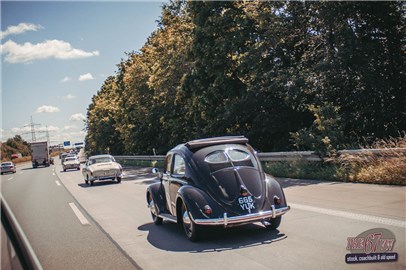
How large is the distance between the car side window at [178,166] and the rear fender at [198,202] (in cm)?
65

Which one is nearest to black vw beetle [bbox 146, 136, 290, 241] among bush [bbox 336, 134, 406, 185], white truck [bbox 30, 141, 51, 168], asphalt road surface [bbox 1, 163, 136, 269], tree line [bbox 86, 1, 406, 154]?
asphalt road surface [bbox 1, 163, 136, 269]

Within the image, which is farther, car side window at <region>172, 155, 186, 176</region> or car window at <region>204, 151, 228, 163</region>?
car side window at <region>172, 155, 186, 176</region>

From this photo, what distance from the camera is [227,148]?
7.15 meters

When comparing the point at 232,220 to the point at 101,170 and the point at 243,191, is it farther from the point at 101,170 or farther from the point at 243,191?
the point at 101,170

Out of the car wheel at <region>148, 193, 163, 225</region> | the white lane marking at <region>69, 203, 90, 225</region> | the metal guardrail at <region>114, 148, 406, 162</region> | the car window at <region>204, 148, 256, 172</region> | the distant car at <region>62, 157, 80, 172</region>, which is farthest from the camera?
the distant car at <region>62, 157, 80, 172</region>

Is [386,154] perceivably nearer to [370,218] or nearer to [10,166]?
[370,218]

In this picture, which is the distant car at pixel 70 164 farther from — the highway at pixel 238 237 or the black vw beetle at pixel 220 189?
the black vw beetle at pixel 220 189

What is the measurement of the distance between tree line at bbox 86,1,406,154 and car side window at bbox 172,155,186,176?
6836 mm

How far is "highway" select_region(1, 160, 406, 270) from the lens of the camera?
5.34 meters

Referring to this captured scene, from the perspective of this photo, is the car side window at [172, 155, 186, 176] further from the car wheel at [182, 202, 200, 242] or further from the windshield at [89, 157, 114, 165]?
the windshield at [89, 157, 114, 165]

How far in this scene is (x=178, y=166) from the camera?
24.9ft

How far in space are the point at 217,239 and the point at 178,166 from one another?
161cm

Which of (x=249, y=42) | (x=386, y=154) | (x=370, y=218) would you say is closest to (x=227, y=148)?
(x=370, y=218)

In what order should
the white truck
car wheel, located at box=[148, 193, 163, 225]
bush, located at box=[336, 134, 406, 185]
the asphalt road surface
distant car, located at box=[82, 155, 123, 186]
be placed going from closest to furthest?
the asphalt road surface, car wheel, located at box=[148, 193, 163, 225], bush, located at box=[336, 134, 406, 185], distant car, located at box=[82, 155, 123, 186], the white truck
